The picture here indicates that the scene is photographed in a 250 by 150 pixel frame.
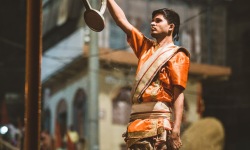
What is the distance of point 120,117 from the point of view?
23203 mm

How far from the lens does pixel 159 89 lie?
4.77 metres

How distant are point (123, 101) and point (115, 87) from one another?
0.68m

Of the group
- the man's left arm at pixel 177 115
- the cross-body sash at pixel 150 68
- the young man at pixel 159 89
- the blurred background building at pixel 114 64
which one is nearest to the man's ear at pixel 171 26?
the young man at pixel 159 89

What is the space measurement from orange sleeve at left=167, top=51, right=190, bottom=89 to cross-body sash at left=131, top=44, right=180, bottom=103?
0.05 metres

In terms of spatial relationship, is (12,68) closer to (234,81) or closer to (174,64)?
(234,81)

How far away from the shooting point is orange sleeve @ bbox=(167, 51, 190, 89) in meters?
4.67

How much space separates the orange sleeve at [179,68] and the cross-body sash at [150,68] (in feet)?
0.15

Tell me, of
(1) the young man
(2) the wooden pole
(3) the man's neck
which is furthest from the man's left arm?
(2) the wooden pole

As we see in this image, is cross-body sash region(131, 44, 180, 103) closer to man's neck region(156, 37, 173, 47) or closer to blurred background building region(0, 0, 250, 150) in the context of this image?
man's neck region(156, 37, 173, 47)

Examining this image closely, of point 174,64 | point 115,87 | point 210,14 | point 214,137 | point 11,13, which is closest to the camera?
point 174,64

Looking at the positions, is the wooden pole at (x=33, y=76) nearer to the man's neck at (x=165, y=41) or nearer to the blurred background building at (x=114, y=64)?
the man's neck at (x=165, y=41)

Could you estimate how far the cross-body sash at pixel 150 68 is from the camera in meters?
4.77

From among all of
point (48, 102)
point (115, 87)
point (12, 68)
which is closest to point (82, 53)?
point (115, 87)

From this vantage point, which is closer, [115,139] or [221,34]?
[115,139]
